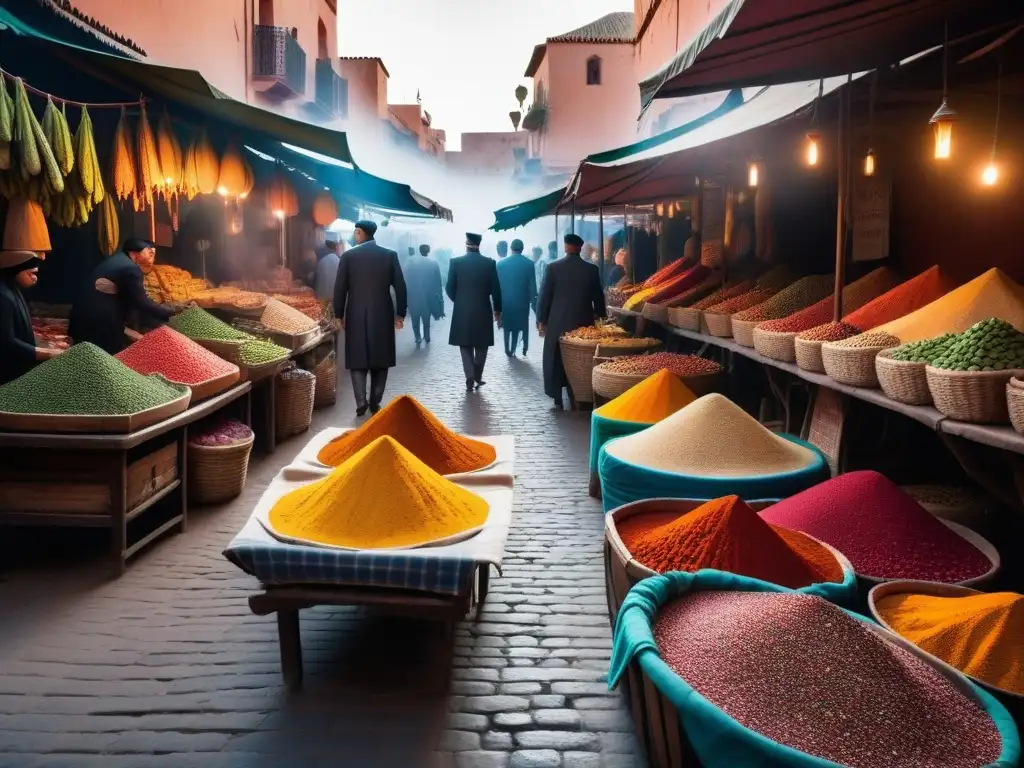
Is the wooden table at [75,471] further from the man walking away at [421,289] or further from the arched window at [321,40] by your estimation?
the arched window at [321,40]

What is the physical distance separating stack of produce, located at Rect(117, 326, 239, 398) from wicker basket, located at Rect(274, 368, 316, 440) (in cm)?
168

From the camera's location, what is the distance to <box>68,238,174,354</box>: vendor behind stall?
6.07m

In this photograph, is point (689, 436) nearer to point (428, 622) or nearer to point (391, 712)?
point (428, 622)

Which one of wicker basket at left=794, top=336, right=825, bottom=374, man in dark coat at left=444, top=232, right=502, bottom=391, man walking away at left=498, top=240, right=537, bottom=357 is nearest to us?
wicker basket at left=794, top=336, right=825, bottom=374

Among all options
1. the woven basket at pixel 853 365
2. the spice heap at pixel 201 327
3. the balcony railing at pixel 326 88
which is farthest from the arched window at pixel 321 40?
the woven basket at pixel 853 365

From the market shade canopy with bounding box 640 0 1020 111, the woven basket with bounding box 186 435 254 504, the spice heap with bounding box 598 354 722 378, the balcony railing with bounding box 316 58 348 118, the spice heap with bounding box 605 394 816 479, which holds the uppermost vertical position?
the balcony railing with bounding box 316 58 348 118

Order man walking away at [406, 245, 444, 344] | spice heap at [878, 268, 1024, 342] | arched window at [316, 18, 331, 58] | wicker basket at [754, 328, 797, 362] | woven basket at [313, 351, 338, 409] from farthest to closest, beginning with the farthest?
arched window at [316, 18, 331, 58] < man walking away at [406, 245, 444, 344] < woven basket at [313, 351, 338, 409] < wicker basket at [754, 328, 797, 362] < spice heap at [878, 268, 1024, 342]

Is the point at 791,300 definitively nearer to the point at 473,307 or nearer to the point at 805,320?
the point at 805,320

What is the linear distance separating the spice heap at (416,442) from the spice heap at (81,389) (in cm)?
100

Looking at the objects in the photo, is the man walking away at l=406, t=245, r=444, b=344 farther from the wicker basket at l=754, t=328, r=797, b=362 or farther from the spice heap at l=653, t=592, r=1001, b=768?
the spice heap at l=653, t=592, r=1001, b=768

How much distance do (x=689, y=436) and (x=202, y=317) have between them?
13.1 ft

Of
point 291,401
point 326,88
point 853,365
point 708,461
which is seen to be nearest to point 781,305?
point 853,365

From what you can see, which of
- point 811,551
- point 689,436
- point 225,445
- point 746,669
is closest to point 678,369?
point 689,436

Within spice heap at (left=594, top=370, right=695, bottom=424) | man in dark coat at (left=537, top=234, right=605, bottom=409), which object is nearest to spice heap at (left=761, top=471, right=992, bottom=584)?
spice heap at (left=594, top=370, right=695, bottom=424)
